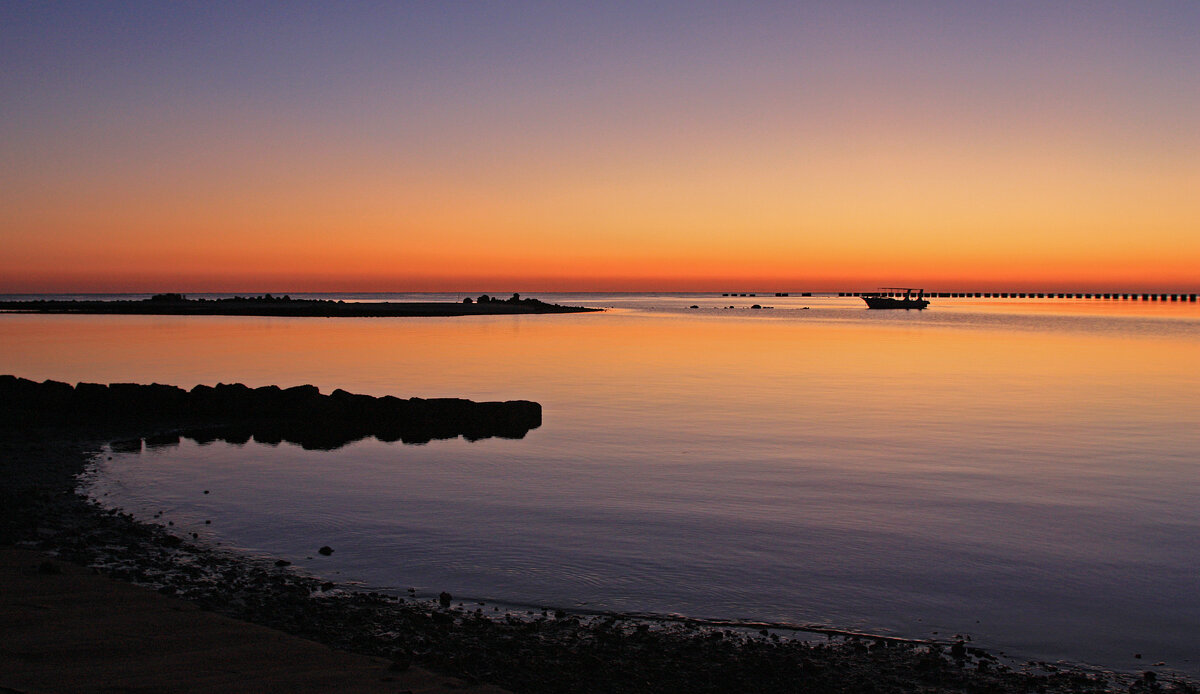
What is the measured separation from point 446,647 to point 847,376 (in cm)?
2705

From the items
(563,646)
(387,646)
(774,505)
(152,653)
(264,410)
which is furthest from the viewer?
(264,410)

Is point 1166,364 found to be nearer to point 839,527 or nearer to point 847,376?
point 847,376

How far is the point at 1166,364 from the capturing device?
123 feet

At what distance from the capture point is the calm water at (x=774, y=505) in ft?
26.2

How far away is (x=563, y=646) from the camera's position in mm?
6660

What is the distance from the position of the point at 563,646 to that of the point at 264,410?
1416cm

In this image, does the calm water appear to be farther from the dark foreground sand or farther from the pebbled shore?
the dark foreground sand

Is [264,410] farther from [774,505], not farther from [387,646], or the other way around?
[387,646]

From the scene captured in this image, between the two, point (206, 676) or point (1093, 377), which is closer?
point (206, 676)

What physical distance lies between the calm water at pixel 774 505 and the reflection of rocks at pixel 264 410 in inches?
52.9

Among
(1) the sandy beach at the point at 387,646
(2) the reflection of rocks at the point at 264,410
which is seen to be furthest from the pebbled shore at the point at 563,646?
(2) the reflection of rocks at the point at 264,410

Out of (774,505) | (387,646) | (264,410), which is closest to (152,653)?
(387,646)

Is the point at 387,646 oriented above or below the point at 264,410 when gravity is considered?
below

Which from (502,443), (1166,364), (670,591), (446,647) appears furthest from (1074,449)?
(1166,364)
